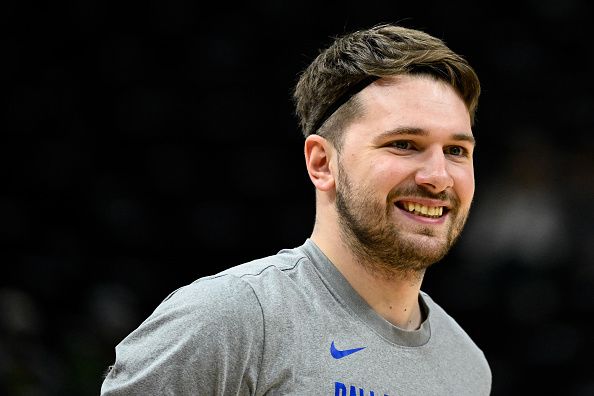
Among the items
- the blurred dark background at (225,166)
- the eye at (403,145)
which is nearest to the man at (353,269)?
the eye at (403,145)

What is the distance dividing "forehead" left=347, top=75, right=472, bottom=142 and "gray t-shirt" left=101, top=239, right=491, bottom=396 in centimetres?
36

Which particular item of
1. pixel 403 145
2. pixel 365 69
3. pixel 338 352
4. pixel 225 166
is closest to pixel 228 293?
pixel 338 352

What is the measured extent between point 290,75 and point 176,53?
2.69 ft

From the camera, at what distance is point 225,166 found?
641 cm

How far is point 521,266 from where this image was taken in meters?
6.01

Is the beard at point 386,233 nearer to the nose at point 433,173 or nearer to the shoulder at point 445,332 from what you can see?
the nose at point 433,173

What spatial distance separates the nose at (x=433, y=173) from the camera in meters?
2.20

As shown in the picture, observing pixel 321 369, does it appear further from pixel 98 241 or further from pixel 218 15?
pixel 218 15

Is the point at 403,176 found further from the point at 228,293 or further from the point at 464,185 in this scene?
the point at 228,293

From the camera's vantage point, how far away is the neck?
2.31m

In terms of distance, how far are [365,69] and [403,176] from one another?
0.29m

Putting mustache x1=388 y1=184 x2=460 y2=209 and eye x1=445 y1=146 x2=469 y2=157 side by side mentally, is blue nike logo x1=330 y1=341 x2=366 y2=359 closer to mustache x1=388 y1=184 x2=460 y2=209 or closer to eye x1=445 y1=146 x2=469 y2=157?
mustache x1=388 y1=184 x2=460 y2=209

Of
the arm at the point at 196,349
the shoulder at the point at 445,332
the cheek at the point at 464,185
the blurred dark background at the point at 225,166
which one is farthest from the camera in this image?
the blurred dark background at the point at 225,166

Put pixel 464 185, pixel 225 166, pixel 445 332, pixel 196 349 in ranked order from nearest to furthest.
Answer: pixel 196 349 → pixel 464 185 → pixel 445 332 → pixel 225 166
